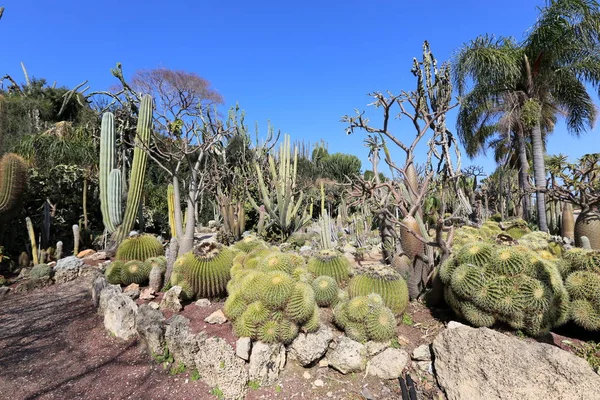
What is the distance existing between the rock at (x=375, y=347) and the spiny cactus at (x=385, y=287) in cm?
46

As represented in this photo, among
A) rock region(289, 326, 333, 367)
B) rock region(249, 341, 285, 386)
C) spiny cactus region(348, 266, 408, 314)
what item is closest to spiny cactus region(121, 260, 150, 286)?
rock region(249, 341, 285, 386)

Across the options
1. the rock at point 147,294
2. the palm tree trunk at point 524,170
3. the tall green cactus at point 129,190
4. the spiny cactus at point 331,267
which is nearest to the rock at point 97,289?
the rock at point 147,294

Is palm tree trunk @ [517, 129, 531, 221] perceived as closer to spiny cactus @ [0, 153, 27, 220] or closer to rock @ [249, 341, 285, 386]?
rock @ [249, 341, 285, 386]

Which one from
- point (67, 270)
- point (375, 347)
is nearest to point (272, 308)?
point (375, 347)

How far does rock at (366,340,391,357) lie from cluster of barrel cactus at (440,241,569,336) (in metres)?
0.81

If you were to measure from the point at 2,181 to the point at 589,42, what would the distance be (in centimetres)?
1539

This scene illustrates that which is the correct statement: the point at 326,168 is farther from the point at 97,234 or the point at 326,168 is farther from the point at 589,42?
the point at 97,234

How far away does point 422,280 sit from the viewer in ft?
13.3

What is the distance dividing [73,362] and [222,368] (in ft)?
5.16

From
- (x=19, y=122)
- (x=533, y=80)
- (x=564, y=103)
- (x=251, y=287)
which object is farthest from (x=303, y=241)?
(x=19, y=122)

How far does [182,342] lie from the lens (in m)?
2.92

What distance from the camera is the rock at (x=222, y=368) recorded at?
265 cm

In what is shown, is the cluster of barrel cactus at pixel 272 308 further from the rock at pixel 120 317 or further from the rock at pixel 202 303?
the rock at pixel 120 317

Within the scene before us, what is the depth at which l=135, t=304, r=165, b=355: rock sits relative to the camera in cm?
309
